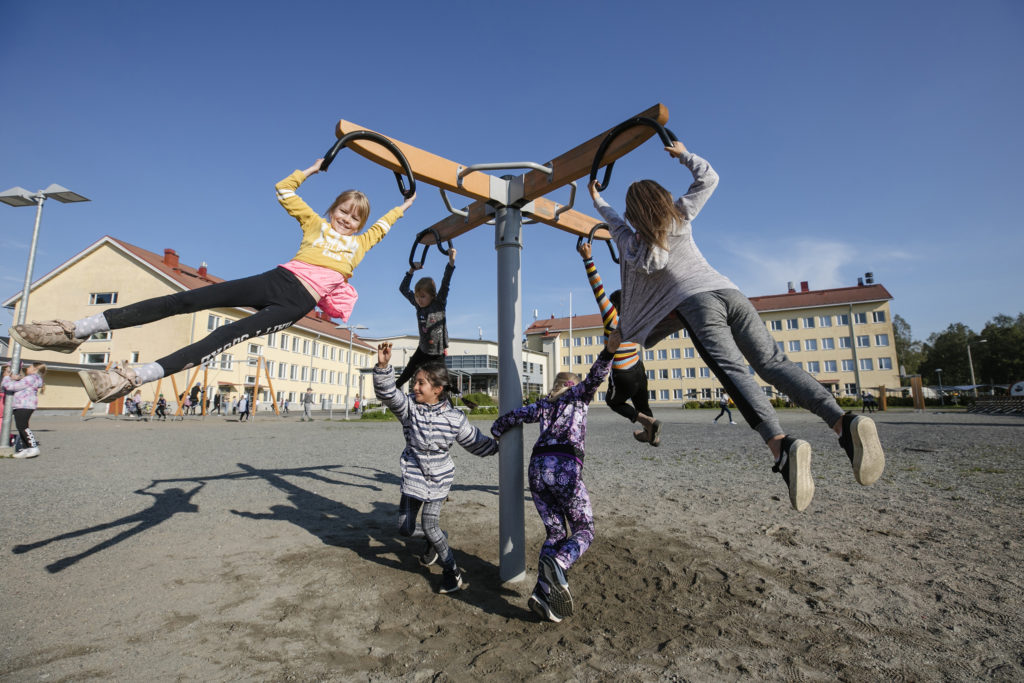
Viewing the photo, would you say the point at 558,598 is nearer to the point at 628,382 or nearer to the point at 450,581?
the point at 450,581

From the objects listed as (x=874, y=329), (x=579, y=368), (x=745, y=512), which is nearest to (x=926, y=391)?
(x=874, y=329)

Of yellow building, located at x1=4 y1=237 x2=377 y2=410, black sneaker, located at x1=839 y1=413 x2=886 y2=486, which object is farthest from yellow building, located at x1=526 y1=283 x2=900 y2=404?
black sneaker, located at x1=839 y1=413 x2=886 y2=486

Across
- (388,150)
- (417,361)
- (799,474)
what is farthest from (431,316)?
(799,474)

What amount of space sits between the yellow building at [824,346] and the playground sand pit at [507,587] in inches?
1525

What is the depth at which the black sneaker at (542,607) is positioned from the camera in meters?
2.93

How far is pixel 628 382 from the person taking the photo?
3469mm

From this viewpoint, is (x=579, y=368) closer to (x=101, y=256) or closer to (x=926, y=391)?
(x=926, y=391)

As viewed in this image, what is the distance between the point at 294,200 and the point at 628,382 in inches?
102

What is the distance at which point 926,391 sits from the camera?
54000 mm

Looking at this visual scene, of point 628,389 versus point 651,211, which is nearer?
point 651,211

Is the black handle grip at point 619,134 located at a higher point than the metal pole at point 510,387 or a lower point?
higher

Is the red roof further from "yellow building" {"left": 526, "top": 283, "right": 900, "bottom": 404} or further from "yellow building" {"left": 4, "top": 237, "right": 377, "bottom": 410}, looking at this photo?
"yellow building" {"left": 4, "top": 237, "right": 377, "bottom": 410}

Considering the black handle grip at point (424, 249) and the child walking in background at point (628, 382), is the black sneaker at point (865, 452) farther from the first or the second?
the black handle grip at point (424, 249)

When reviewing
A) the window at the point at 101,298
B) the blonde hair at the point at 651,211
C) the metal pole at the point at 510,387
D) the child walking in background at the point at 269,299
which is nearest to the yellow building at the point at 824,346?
the window at the point at 101,298
